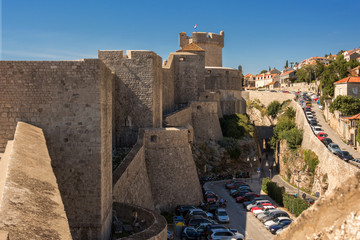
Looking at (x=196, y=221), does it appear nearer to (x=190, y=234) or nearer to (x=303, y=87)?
(x=190, y=234)

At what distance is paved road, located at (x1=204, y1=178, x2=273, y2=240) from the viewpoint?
19953 mm

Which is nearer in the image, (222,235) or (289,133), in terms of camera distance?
(222,235)

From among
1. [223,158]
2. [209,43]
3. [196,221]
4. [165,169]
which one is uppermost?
[209,43]

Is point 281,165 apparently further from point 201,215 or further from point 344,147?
point 201,215

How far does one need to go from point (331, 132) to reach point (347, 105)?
3290mm

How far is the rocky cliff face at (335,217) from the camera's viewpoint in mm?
3422

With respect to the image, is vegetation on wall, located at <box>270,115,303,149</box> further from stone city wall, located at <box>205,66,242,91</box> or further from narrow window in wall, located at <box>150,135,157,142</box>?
narrow window in wall, located at <box>150,135,157,142</box>

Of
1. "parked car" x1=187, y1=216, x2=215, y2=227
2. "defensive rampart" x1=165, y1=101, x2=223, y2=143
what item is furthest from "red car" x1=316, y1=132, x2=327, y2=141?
"parked car" x1=187, y1=216, x2=215, y2=227

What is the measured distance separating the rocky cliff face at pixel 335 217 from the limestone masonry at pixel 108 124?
367cm

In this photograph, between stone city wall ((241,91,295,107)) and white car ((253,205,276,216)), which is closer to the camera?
white car ((253,205,276,216))

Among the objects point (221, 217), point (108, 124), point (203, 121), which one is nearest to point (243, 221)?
point (221, 217)

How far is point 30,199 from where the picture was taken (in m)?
5.72

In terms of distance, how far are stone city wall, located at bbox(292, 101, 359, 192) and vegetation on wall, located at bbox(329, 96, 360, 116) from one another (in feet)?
12.5

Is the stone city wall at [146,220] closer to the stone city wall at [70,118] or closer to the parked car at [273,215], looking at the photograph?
the stone city wall at [70,118]
